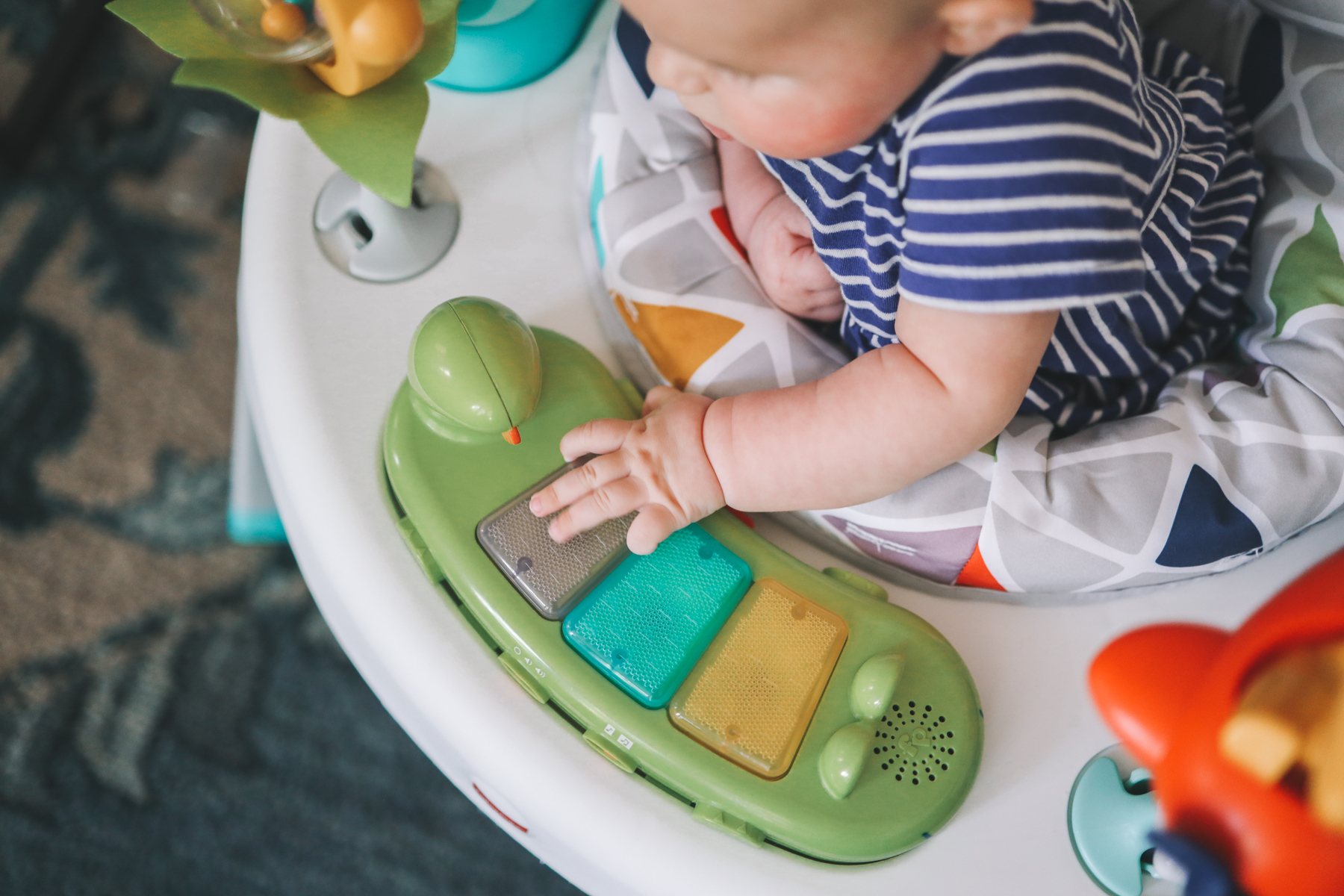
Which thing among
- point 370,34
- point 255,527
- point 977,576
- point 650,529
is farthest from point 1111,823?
point 255,527

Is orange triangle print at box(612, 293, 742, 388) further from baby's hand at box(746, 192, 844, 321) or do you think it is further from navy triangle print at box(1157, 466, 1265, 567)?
navy triangle print at box(1157, 466, 1265, 567)

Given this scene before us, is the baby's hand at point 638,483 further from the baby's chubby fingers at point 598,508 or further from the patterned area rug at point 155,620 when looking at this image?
the patterned area rug at point 155,620

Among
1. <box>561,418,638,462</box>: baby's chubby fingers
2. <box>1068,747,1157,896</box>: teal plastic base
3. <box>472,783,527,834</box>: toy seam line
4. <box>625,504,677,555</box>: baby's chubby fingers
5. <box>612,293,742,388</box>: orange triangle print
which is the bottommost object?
<box>472,783,527,834</box>: toy seam line

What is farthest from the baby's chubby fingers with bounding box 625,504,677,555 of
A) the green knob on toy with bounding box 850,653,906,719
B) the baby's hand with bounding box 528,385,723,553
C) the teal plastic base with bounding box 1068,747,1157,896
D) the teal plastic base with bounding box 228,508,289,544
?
the teal plastic base with bounding box 228,508,289,544

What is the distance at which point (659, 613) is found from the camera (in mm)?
385

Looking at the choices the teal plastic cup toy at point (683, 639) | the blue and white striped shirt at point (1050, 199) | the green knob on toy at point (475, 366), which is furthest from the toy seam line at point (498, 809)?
the blue and white striped shirt at point (1050, 199)

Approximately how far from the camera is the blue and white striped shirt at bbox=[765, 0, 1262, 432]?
30 cm

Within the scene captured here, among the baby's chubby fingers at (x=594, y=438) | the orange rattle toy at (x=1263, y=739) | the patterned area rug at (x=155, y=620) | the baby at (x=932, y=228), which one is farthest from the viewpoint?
the patterned area rug at (x=155, y=620)

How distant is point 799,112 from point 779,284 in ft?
0.53

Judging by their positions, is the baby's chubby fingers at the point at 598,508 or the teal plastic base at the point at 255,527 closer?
the baby's chubby fingers at the point at 598,508

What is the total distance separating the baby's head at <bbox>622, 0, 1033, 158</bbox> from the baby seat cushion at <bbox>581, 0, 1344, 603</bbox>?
0.12 m

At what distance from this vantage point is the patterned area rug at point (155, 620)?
67 cm

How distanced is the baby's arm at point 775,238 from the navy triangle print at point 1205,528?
0.19 m

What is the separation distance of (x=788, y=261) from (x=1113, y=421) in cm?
18
